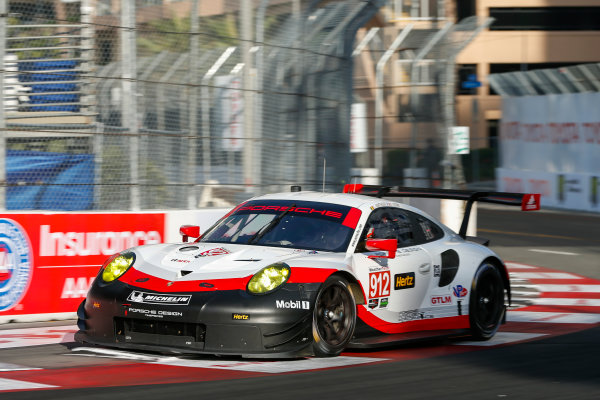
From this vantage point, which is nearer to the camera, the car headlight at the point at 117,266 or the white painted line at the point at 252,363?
the white painted line at the point at 252,363

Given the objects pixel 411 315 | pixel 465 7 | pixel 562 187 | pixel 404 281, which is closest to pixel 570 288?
pixel 411 315

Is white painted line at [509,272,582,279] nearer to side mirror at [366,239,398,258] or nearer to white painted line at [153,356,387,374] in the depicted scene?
side mirror at [366,239,398,258]

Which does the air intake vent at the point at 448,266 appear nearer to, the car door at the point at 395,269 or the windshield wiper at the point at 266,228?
the car door at the point at 395,269

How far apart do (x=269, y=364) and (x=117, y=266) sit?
1422 millimetres

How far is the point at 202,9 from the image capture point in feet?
39.3

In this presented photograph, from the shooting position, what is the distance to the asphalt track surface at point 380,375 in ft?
20.3

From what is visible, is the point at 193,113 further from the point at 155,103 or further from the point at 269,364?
the point at 269,364

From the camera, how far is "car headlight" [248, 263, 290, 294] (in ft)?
23.9

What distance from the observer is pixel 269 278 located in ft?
24.2

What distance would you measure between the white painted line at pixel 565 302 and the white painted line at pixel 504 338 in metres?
2.61

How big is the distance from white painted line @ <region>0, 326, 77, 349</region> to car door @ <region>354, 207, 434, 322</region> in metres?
2.53

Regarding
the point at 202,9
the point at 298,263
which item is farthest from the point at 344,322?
the point at 202,9

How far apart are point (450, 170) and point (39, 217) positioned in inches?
339

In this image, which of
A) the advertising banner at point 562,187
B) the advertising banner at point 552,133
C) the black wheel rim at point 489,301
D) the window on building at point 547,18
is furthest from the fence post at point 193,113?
the window on building at point 547,18
